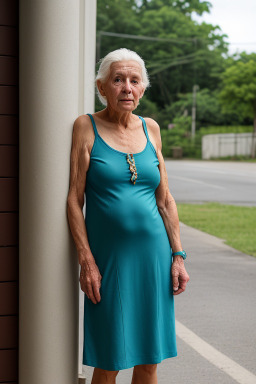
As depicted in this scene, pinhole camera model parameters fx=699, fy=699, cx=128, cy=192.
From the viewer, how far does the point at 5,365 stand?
9.47 feet

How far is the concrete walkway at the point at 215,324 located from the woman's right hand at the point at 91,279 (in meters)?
1.74

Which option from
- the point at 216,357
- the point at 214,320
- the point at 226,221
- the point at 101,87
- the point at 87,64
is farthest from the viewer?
the point at 226,221

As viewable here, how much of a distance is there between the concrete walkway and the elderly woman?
5.32 ft

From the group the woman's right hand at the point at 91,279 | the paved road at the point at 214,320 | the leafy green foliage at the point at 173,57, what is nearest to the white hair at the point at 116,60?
the woman's right hand at the point at 91,279

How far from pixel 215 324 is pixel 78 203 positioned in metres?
3.25

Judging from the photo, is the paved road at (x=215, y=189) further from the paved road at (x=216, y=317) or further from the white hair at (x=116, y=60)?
the white hair at (x=116, y=60)

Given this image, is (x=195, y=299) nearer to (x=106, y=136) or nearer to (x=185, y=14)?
(x=106, y=136)

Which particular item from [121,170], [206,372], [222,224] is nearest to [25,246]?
[121,170]

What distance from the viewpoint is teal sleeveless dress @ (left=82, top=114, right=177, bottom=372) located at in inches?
107

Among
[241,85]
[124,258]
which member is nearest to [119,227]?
[124,258]

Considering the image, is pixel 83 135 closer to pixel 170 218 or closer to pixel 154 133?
pixel 154 133

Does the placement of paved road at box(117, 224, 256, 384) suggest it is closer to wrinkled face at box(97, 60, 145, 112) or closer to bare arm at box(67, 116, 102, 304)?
bare arm at box(67, 116, 102, 304)

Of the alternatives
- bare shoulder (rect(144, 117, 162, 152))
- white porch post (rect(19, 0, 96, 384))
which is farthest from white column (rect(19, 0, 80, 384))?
bare shoulder (rect(144, 117, 162, 152))

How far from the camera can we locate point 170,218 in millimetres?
2949
